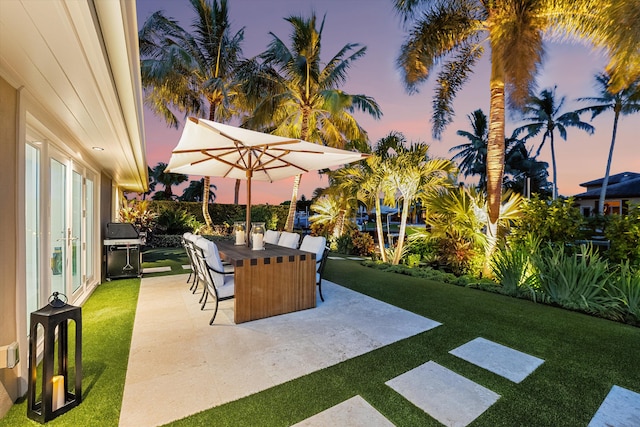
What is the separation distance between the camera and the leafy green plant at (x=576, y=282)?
408 cm

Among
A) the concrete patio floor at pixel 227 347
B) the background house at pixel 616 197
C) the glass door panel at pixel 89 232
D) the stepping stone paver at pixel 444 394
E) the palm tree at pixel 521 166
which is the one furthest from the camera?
the palm tree at pixel 521 166

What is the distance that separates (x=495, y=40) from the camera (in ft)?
18.9

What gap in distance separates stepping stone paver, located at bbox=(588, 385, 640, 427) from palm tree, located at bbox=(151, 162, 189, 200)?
2679 centimetres

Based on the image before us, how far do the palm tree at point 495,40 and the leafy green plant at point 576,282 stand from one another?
145 cm

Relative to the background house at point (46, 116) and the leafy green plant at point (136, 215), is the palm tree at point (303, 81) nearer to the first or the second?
the leafy green plant at point (136, 215)

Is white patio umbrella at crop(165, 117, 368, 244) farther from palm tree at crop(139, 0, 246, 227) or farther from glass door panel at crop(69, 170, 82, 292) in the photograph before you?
palm tree at crop(139, 0, 246, 227)

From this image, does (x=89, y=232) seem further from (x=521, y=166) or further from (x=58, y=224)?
(x=521, y=166)

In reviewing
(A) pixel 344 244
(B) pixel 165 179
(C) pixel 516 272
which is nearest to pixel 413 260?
(C) pixel 516 272

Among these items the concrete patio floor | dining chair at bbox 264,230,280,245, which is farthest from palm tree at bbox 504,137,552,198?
the concrete patio floor

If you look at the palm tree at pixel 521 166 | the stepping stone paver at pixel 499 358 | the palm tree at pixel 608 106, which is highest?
the palm tree at pixel 608 106

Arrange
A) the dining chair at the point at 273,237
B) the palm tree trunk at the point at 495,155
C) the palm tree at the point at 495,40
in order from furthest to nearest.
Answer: the palm tree trunk at the point at 495,155 → the dining chair at the point at 273,237 → the palm tree at the point at 495,40

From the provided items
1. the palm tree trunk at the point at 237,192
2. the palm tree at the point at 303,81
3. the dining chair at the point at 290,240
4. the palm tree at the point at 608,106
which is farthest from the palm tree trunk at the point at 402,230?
the palm tree at the point at 608,106

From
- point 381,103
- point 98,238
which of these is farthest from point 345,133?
point 98,238

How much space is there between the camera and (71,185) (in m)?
4.34
